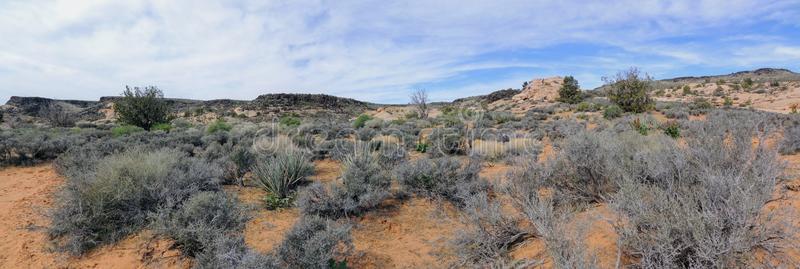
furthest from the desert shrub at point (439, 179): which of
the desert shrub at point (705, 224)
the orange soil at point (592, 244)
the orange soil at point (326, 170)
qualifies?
the desert shrub at point (705, 224)

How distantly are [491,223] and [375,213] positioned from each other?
80.8 inches

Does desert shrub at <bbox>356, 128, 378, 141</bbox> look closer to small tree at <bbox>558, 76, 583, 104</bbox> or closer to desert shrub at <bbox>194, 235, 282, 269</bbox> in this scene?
desert shrub at <bbox>194, 235, 282, 269</bbox>

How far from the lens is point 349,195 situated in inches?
213

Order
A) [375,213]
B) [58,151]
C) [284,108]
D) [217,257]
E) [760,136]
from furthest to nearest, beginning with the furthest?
[284,108] → [58,151] → [375,213] → [760,136] → [217,257]

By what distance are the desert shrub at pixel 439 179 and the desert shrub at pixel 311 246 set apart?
2117mm

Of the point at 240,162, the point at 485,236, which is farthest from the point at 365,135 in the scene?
→ the point at 485,236

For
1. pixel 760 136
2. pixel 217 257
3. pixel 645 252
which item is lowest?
pixel 217 257

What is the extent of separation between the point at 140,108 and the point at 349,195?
59.9ft

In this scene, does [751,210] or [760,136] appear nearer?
[751,210]

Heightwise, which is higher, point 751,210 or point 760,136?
point 760,136

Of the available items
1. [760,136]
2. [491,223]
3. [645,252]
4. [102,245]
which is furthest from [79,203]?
[760,136]

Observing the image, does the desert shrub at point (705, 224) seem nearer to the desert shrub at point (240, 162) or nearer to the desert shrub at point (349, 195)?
the desert shrub at point (349, 195)

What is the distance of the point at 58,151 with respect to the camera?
9719 millimetres

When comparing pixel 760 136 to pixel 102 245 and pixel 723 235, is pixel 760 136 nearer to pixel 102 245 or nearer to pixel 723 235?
pixel 723 235
